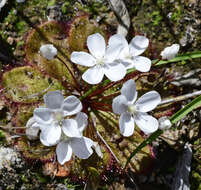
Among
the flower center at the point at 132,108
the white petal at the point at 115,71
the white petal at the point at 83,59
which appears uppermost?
the white petal at the point at 83,59

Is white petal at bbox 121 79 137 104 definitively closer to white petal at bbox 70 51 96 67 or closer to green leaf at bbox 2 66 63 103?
white petal at bbox 70 51 96 67

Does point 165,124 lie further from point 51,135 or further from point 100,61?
point 51,135

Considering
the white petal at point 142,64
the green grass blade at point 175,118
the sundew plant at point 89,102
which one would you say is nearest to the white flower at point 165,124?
the sundew plant at point 89,102

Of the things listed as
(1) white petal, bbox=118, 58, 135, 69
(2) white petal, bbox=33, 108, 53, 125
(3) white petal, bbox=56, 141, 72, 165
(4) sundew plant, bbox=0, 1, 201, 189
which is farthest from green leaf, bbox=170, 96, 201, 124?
(2) white petal, bbox=33, 108, 53, 125

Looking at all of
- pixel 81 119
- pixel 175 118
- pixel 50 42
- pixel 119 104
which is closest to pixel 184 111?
pixel 175 118

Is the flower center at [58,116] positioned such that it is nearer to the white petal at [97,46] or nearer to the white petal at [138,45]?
the white petal at [97,46]

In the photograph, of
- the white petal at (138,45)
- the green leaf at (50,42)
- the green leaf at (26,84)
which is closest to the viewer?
the white petal at (138,45)
